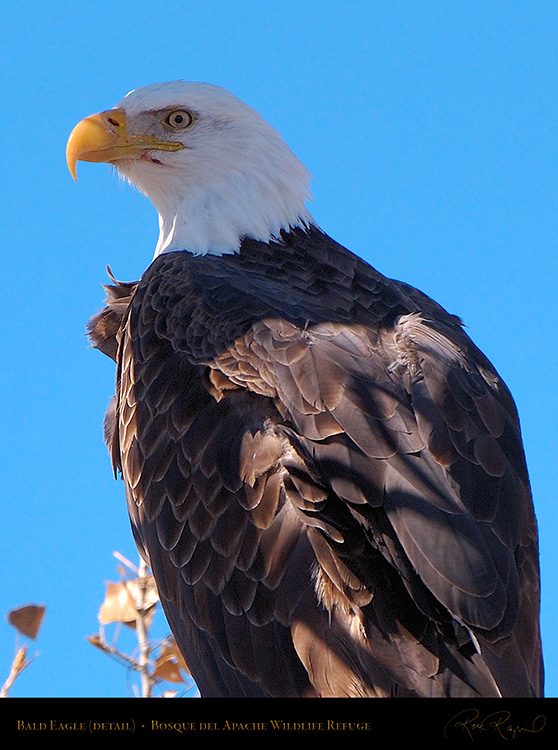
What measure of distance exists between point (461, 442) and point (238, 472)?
0.91 meters

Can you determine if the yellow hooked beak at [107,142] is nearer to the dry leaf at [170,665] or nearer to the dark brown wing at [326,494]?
the dark brown wing at [326,494]

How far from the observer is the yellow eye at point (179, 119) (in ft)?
22.5

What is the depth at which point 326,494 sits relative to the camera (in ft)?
15.4

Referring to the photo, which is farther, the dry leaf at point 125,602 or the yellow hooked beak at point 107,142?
the yellow hooked beak at point 107,142

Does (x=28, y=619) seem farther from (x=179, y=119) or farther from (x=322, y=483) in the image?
(x=179, y=119)

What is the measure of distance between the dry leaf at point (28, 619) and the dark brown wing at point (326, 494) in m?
0.58

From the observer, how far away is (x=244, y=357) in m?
5.19
